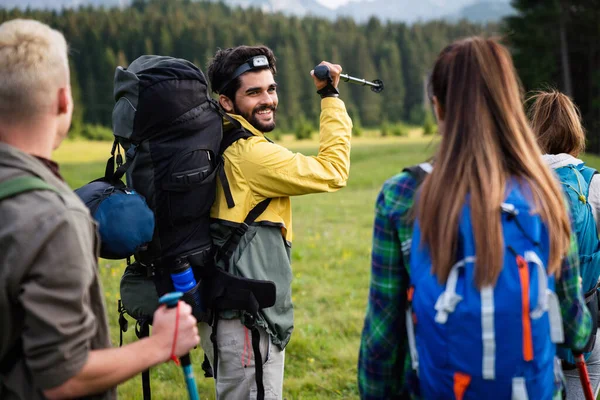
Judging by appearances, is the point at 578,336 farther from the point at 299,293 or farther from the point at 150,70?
the point at 299,293

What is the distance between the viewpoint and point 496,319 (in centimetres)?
199

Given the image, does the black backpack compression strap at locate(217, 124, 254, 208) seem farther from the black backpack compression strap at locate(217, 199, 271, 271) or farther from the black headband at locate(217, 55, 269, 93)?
the black headband at locate(217, 55, 269, 93)

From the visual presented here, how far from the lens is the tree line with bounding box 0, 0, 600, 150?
223 ft

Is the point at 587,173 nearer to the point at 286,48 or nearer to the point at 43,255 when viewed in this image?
the point at 43,255

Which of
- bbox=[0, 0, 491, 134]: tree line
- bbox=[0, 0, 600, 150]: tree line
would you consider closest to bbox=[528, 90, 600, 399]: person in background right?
bbox=[0, 0, 600, 150]: tree line

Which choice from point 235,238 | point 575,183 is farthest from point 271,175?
point 575,183

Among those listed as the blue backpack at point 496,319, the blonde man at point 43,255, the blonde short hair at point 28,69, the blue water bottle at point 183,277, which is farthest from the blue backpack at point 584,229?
the blonde short hair at point 28,69

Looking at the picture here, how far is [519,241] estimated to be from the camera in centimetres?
205

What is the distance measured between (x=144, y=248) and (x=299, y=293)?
5871 mm

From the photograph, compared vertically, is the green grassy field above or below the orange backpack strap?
below

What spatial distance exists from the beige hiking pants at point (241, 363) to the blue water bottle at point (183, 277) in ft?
1.08

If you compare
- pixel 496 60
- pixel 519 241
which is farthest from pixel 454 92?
pixel 519 241

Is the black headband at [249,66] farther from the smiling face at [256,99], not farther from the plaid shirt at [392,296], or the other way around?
the plaid shirt at [392,296]

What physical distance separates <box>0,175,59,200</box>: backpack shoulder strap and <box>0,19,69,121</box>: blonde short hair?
9.2 inches
